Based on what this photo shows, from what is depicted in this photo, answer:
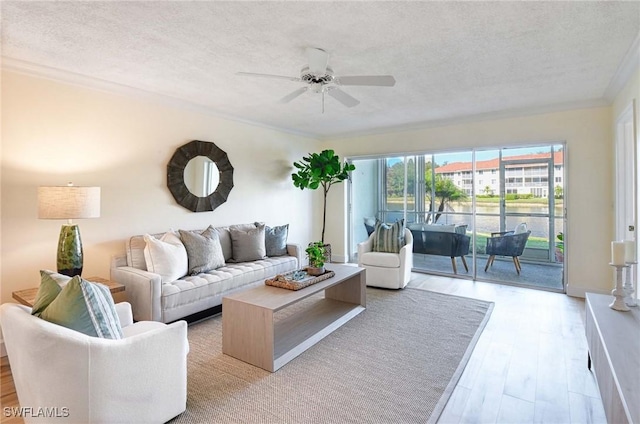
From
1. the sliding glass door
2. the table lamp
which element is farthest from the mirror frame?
the sliding glass door

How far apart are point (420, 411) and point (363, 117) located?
4.00m

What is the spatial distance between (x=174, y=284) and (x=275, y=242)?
5.62 ft

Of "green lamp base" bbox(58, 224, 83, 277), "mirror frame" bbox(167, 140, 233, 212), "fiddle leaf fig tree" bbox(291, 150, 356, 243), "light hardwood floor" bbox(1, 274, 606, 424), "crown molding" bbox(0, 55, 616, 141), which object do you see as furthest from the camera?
"fiddle leaf fig tree" bbox(291, 150, 356, 243)

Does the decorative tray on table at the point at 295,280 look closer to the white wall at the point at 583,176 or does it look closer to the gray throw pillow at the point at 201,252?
the gray throw pillow at the point at 201,252

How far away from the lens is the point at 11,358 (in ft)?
5.58

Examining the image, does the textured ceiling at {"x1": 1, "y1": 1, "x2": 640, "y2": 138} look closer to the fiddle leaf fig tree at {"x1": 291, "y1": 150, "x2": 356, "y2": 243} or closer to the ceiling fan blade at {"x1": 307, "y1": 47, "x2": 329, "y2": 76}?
the ceiling fan blade at {"x1": 307, "y1": 47, "x2": 329, "y2": 76}

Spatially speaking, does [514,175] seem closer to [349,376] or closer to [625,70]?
[625,70]

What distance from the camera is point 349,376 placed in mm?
2391

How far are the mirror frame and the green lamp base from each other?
134 centimetres

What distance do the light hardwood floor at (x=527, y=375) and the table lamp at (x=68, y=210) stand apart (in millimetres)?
890

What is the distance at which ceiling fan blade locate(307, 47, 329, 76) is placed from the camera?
2.54 metres

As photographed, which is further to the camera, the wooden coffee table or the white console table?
the wooden coffee table

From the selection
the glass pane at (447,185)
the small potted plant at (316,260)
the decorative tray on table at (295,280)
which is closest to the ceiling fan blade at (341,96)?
the small potted plant at (316,260)

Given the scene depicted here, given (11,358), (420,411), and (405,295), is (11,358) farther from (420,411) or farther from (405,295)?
(405,295)
